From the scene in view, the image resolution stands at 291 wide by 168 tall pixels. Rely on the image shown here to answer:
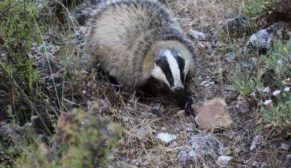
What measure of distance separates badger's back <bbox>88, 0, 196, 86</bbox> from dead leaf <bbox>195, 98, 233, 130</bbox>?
0.66m

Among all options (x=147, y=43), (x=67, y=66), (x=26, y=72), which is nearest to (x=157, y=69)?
(x=147, y=43)

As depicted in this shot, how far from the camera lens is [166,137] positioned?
13.0ft

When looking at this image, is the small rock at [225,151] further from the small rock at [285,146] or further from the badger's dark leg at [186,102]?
the badger's dark leg at [186,102]

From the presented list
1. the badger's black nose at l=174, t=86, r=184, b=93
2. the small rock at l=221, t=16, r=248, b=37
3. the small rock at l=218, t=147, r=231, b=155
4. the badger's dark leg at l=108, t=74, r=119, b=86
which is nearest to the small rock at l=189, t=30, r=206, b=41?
the small rock at l=221, t=16, r=248, b=37

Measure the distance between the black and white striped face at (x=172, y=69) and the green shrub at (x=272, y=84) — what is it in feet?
1.26

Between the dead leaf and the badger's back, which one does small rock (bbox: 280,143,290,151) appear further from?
the badger's back

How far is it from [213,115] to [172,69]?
1.57 ft

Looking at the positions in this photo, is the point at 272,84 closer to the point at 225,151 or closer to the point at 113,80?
the point at 225,151

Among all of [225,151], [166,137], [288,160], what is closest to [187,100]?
[166,137]

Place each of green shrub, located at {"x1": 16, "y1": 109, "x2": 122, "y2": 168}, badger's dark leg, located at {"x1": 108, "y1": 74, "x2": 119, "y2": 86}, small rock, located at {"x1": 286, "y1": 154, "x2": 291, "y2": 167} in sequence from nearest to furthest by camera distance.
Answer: green shrub, located at {"x1": 16, "y1": 109, "x2": 122, "y2": 168}, small rock, located at {"x1": 286, "y1": 154, "x2": 291, "y2": 167}, badger's dark leg, located at {"x1": 108, "y1": 74, "x2": 119, "y2": 86}

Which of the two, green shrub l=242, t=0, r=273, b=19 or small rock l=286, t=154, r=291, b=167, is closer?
small rock l=286, t=154, r=291, b=167

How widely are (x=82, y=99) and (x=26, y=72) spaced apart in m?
0.48

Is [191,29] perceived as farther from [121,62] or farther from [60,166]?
[60,166]

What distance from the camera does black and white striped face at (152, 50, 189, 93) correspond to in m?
4.23
